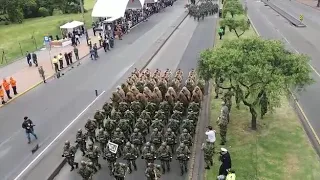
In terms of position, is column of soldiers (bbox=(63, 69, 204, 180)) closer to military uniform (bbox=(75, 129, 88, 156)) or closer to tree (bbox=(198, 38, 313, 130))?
military uniform (bbox=(75, 129, 88, 156))

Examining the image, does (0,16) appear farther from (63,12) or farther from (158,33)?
(158,33)

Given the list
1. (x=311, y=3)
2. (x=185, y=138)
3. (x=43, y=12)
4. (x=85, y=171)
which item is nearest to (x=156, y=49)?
(x=185, y=138)

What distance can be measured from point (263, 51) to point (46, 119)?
37.9 ft

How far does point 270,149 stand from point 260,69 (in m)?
3.21

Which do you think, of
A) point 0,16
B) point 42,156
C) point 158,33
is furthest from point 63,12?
point 42,156

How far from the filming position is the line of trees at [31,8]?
5553 cm

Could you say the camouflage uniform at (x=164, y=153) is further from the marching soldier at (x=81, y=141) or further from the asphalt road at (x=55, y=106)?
the asphalt road at (x=55, y=106)

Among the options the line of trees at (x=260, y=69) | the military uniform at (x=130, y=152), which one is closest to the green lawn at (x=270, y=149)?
the line of trees at (x=260, y=69)

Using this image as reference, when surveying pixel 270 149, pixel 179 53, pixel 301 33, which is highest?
pixel 270 149

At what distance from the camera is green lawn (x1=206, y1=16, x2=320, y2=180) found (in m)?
13.2

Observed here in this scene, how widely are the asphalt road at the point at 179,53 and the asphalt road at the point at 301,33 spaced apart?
602 cm

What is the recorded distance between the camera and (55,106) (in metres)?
21.5

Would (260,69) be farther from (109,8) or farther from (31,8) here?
(31,8)

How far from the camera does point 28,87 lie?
25219 mm
